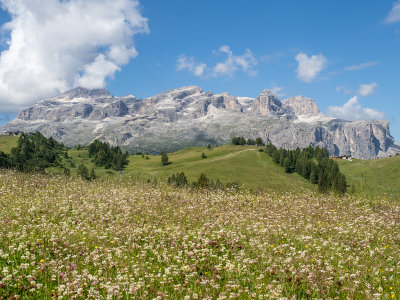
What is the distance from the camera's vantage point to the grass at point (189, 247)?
24.1 ft

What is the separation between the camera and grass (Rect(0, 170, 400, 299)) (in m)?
7.33

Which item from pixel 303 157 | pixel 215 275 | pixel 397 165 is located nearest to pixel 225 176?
pixel 303 157

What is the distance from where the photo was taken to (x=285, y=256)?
918 cm

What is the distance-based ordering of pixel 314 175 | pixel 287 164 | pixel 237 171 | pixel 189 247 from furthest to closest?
1. pixel 287 164
2. pixel 237 171
3. pixel 314 175
4. pixel 189 247

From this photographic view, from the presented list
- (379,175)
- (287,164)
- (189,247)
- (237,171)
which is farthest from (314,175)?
(189,247)

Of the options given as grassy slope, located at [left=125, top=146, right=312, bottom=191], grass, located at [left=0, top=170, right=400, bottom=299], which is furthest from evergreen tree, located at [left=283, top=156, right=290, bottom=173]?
grass, located at [left=0, top=170, right=400, bottom=299]

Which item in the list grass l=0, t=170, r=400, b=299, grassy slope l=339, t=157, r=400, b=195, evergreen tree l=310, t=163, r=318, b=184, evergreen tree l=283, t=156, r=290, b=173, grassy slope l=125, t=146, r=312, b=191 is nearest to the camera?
grass l=0, t=170, r=400, b=299

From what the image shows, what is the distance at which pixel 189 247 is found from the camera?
32.2 ft

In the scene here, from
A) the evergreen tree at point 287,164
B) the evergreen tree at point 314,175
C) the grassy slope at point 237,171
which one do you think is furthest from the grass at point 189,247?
the evergreen tree at point 287,164

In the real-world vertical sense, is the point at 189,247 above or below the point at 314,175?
above

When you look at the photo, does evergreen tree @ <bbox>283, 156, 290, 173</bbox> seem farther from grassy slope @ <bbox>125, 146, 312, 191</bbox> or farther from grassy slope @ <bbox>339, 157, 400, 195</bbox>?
grassy slope @ <bbox>339, 157, 400, 195</bbox>

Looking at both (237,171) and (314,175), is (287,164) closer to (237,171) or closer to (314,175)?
(314,175)

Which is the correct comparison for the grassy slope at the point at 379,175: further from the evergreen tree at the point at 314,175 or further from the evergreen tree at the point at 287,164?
the evergreen tree at the point at 287,164

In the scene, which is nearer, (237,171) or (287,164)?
(237,171)
